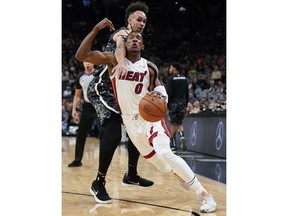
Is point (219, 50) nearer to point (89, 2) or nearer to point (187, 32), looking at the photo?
point (187, 32)

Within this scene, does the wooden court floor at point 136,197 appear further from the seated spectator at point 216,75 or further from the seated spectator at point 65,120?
the seated spectator at point 216,75

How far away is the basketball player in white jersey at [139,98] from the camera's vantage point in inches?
153

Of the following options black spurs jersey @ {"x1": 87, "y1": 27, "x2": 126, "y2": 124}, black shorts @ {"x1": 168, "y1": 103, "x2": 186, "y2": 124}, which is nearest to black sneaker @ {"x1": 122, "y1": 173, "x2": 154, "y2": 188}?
black spurs jersey @ {"x1": 87, "y1": 27, "x2": 126, "y2": 124}

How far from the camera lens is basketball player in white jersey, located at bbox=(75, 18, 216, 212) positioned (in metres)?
3.88

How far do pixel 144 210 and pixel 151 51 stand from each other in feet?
52.2

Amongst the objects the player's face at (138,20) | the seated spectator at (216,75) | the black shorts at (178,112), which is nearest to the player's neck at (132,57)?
the player's face at (138,20)

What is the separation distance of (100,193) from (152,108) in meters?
0.98

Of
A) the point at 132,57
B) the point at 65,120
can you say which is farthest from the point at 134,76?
the point at 65,120

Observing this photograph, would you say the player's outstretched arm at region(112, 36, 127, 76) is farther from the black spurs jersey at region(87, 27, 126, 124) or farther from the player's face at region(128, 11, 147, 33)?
the black spurs jersey at region(87, 27, 126, 124)

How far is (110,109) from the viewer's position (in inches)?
177

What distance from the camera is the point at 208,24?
808 inches

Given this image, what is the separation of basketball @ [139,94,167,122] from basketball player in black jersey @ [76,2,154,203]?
0.34 metres

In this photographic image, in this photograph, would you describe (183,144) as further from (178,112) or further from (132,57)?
(132,57)
